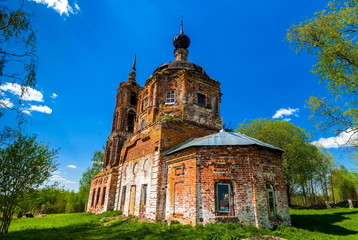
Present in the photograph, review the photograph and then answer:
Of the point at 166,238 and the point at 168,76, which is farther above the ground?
the point at 168,76

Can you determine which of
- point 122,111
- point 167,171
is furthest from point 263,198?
point 122,111

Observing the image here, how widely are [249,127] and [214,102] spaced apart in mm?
12027

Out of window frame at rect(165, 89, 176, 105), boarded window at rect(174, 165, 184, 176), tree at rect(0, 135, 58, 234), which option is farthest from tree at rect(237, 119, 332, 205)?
tree at rect(0, 135, 58, 234)

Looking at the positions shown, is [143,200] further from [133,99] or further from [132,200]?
[133,99]

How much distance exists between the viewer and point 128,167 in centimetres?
1627

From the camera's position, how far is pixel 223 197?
929 centimetres

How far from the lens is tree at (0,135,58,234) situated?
1034 cm

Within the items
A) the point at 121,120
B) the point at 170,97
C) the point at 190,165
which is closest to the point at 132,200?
the point at 190,165

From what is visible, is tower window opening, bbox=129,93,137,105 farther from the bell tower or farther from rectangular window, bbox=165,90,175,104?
rectangular window, bbox=165,90,175,104

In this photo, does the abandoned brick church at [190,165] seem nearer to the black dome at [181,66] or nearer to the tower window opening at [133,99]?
the black dome at [181,66]

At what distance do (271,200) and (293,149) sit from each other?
1621 centimetres

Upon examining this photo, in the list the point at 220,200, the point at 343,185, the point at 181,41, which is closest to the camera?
the point at 220,200

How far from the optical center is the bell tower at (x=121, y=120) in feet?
85.5

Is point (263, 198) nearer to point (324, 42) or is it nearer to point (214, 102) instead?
point (324, 42)
